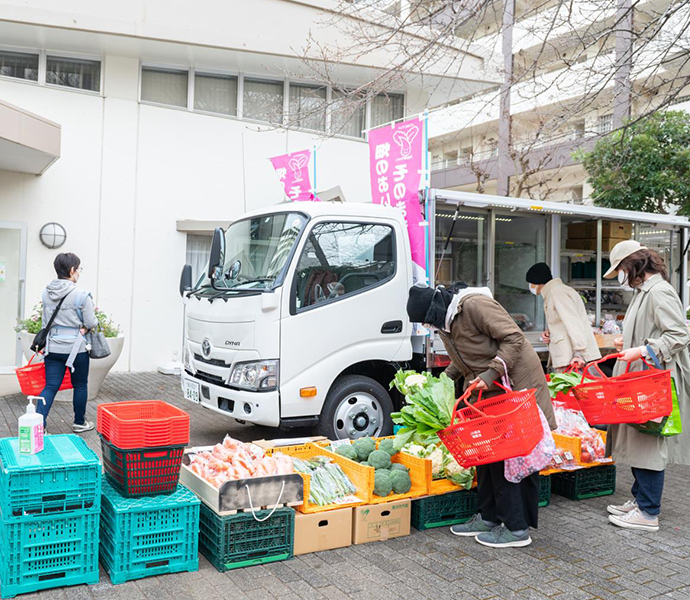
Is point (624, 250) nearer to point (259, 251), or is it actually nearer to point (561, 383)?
point (561, 383)

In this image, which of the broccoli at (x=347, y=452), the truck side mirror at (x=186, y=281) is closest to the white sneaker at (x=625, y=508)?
the broccoli at (x=347, y=452)

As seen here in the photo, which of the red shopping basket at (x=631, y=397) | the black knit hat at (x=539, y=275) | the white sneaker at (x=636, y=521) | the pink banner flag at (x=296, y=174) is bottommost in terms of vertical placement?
the white sneaker at (x=636, y=521)

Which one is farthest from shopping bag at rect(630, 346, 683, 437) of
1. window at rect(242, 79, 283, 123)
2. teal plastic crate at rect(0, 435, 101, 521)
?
window at rect(242, 79, 283, 123)

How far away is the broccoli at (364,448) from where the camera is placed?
5.03m

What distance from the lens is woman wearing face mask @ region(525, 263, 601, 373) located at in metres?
7.00

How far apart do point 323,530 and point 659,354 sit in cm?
264

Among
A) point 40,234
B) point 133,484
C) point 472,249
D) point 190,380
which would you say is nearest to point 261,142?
point 40,234

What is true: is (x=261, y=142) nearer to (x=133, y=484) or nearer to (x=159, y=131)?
(x=159, y=131)

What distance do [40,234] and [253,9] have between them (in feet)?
18.4

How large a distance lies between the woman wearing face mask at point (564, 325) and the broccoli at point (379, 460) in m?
3.00

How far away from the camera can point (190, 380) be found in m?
6.78

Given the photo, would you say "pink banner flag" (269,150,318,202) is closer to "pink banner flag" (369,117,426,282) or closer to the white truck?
"pink banner flag" (369,117,426,282)

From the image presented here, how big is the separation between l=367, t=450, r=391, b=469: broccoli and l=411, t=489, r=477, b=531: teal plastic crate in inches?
12.8

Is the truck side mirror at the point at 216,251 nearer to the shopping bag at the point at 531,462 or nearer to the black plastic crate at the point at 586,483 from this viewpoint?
the shopping bag at the point at 531,462
